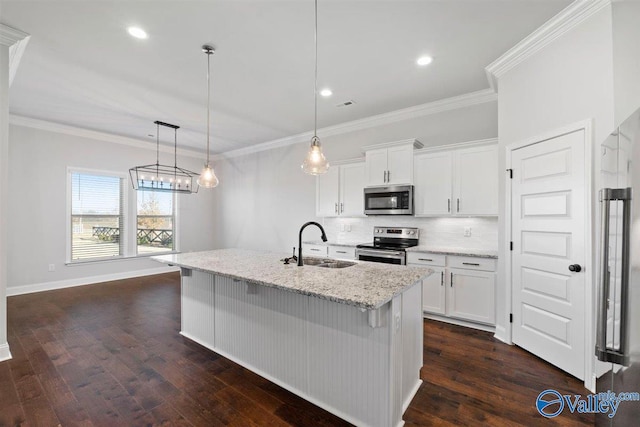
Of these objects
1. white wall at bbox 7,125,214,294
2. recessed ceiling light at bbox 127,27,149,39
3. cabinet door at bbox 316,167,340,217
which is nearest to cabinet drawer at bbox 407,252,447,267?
cabinet door at bbox 316,167,340,217

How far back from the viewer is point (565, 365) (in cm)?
243

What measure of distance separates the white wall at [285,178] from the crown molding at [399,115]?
0.22ft

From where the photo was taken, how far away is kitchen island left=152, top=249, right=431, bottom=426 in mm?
1720

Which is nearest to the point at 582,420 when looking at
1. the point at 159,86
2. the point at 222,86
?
the point at 222,86

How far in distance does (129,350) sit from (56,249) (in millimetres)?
3712

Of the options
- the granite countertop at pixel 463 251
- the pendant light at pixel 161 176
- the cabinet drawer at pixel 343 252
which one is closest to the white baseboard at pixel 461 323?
the granite countertop at pixel 463 251

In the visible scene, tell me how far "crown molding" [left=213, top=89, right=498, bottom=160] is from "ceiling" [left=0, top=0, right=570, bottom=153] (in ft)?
0.47

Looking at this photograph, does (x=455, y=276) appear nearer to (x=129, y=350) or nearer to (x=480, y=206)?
(x=480, y=206)

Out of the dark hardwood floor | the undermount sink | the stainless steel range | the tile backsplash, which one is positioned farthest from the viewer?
the stainless steel range

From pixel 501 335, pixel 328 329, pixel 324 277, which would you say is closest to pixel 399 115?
pixel 501 335

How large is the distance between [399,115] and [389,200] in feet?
4.57

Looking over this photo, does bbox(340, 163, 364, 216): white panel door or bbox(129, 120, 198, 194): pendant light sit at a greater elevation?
bbox(129, 120, 198, 194): pendant light

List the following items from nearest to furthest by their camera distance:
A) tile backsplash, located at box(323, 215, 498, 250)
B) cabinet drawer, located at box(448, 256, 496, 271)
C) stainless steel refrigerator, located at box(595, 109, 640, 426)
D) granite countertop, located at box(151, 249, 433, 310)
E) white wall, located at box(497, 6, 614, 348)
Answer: stainless steel refrigerator, located at box(595, 109, 640, 426) < granite countertop, located at box(151, 249, 433, 310) < white wall, located at box(497, 6, 614, 348) < cabinet drawer, located at box(448, 256, 496, 271) < tile backsplash, located at box(323, 215, 498, 250)

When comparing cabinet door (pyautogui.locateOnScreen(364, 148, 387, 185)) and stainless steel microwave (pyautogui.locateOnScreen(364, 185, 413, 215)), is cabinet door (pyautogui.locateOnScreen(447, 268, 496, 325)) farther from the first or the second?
cabinet door (pyautogui.locateOnScreen(364, 148, 387, 185))
